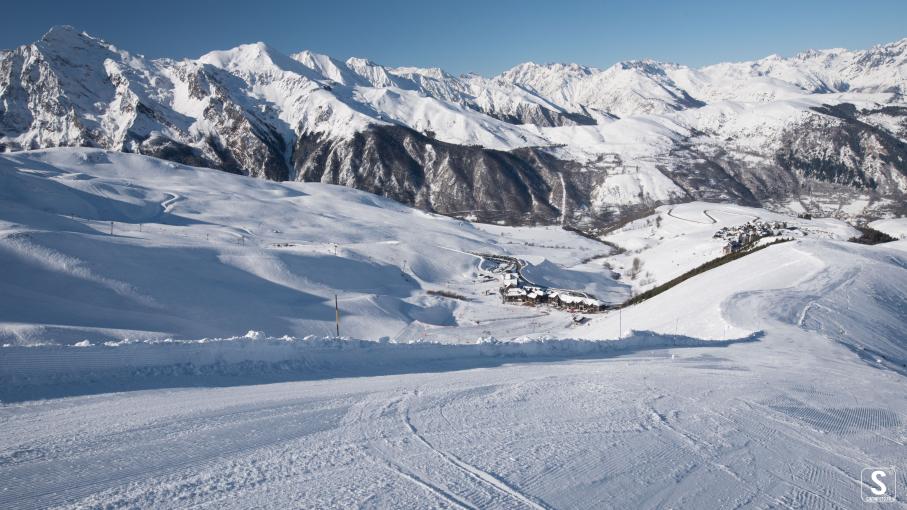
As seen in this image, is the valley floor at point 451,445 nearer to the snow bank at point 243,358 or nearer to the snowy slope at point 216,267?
the snow bank at point 243,358

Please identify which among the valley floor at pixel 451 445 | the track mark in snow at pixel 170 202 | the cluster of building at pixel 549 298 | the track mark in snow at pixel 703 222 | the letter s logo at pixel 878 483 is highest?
the track mark in snow at pixel 170 202

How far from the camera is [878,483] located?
748 cm

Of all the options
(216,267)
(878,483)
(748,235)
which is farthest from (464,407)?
(748,235)

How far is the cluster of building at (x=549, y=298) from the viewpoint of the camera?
172 ft

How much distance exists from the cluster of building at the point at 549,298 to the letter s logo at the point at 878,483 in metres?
44.0

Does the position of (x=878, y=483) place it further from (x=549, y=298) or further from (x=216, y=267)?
(x=549, y=298)

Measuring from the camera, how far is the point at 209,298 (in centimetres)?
3931

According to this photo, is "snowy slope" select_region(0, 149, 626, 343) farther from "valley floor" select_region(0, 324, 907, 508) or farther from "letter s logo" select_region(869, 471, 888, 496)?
"letter s logo" select_region(869, 471, 888, 496)

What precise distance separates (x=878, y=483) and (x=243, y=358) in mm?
12054

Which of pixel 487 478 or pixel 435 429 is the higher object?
pixel 487 478

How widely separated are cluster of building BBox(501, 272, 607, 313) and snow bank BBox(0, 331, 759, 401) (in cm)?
3504

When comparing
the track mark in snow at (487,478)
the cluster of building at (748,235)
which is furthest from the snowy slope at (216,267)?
the track mark in snow at (487,478)

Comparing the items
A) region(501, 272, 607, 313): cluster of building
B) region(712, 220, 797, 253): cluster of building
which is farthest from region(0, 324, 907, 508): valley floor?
region(712, 220, 797, 253): cluster of building

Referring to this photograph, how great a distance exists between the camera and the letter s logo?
7207 mm
